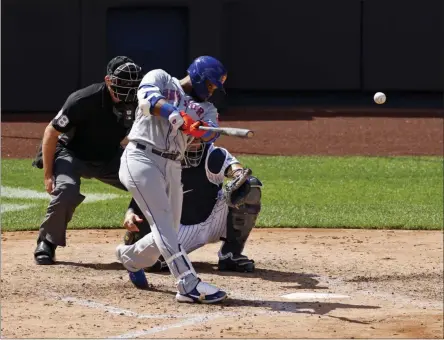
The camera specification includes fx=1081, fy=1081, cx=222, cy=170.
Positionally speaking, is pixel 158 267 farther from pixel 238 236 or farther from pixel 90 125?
pixel 90 125

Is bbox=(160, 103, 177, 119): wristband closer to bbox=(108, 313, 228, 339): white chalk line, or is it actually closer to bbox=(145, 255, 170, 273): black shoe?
bbox=(108, 313, 228, 339): white chalk line

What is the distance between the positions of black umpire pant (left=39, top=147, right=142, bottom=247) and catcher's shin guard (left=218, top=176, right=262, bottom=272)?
1181 millimetres

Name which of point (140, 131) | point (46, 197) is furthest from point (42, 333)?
point (46, 197)

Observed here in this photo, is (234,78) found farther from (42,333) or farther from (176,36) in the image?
(42,333)

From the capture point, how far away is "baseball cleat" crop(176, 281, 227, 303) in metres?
7.07

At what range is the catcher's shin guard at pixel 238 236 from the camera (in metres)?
8.21

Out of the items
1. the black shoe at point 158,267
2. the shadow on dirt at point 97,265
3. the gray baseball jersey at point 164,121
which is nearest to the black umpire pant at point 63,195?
the shadow on dirt at point 97,265

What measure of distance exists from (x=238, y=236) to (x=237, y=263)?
21 centimetres

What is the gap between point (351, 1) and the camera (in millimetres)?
22891

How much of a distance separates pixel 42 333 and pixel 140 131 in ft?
Answer: 5.00

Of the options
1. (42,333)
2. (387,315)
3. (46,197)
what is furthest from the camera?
(46,197)

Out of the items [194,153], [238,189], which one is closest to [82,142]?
[194,153]

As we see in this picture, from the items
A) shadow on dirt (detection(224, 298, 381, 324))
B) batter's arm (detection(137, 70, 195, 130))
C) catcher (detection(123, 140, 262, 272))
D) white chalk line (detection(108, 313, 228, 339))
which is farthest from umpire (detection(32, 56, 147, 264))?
white chalk line (detection(108, 313, 228, 339))

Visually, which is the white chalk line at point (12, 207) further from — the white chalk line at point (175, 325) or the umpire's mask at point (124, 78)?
the white chalk line at point (175, 325)
